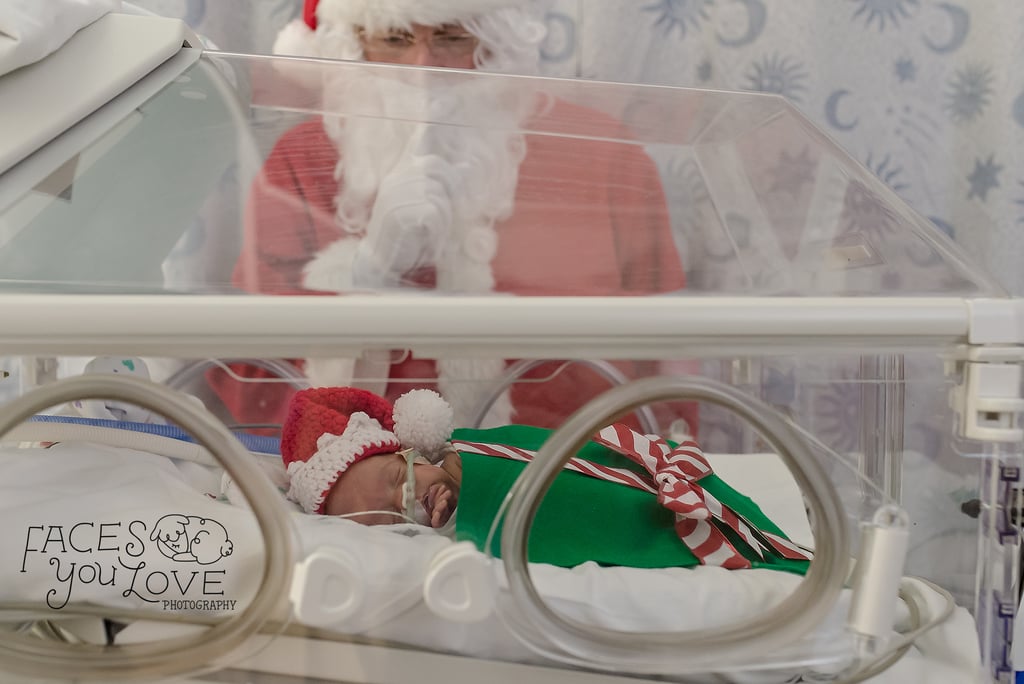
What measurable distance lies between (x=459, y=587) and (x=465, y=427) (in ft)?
0.45

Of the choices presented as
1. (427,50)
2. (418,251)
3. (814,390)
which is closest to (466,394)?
(418,251)

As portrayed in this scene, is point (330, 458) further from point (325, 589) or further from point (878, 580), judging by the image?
point (878, 580)

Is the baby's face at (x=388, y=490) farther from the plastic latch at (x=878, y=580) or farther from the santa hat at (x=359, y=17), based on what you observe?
the santa hat at (x=359, y=17)

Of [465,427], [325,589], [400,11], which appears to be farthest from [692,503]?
[400,11]

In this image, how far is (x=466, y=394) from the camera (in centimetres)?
60

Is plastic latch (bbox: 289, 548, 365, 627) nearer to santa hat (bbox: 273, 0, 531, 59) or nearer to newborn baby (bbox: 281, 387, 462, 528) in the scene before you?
newborn baby (bbox: 281, 387, 462, 528)

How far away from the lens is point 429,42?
1.23 metres

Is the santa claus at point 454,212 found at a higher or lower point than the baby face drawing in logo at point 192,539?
higher

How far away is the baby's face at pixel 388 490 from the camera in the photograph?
2.03ft

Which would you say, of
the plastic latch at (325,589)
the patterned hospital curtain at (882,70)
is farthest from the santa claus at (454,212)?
the patterned hospital curtain at (882,70)

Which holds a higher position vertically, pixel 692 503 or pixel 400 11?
pixel 400 11

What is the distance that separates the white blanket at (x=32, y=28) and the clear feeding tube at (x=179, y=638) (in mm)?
299

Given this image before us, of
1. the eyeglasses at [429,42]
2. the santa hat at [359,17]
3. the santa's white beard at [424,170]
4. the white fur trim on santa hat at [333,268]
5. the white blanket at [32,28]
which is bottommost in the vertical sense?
the white fur trim on santa hat at [333,268]

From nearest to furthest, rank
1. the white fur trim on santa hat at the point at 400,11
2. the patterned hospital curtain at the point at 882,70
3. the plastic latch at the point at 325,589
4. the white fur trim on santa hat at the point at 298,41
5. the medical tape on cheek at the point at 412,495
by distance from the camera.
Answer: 1. the plastic latch at the point at 325,589
2. the medical tape on cheek at the point at 412,495
3. the white fur trim on santa hat at the point at 400,11
4. the white fur trim on santa hat at the point at 298,41
5. the patterned hospital curtain at the point at 882,70
